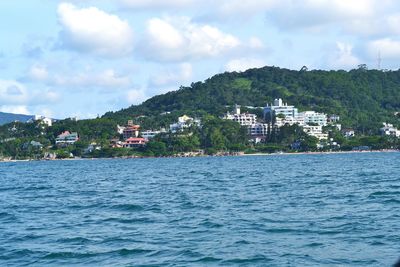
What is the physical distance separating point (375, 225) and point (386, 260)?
6.66 meters

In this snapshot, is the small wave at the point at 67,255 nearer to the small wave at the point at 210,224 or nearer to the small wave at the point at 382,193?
the small wave at the point at 210,224

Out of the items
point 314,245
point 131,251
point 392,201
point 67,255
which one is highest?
point 392,201

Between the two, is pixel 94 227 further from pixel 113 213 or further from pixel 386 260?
pixel 386 260

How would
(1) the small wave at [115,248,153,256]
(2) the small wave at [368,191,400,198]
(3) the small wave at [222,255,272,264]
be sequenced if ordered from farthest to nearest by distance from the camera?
1. (2) the small wave at [368,191,400,198]
2. (1) the small wave at [115,248,153,256]
3. (3) the small wave at [222,255,272,264]

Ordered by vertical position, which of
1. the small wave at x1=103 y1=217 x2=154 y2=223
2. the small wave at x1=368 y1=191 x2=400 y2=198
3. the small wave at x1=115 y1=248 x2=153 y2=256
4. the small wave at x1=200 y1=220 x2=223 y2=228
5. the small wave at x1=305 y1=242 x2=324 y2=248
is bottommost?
the small wave at x1=115 y1=248 x2=153 y2=256

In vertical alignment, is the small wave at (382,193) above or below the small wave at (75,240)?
above

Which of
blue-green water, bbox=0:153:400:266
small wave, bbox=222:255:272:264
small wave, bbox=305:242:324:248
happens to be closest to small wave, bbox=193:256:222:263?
blue-green water, bbox=0:153:400:266

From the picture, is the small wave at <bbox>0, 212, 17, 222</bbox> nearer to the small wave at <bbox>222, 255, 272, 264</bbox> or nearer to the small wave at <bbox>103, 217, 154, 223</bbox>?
the small wave at <bbox>103, 217, 154, 223</bbox>

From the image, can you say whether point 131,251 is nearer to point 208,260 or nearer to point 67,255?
point 67,255

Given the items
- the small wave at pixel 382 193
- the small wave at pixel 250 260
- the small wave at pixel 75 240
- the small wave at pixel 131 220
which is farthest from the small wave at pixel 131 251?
the small wave at pixel 382 193

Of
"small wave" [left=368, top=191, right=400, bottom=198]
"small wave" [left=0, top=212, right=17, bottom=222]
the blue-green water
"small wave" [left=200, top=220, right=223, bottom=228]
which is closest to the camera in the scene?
the blue-green water

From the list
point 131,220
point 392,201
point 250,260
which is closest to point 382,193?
point 392,201

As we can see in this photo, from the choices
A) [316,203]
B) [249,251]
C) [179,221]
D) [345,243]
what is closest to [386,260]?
[345,243]

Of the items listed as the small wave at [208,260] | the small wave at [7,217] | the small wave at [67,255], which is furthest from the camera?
the small wave at [7,217]
